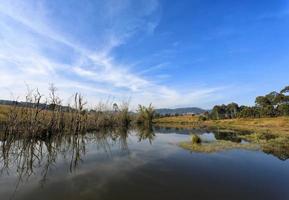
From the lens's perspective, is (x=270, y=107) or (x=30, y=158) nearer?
(x=30, y=158)

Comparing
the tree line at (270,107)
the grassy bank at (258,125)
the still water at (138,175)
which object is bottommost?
the still water at (138,175)

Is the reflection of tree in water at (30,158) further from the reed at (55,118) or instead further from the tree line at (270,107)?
the tree line at (270,107)

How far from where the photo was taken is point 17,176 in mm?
10102

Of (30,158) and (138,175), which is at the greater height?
Result: (30,158)

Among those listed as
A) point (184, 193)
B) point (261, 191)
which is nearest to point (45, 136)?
point (184, 193)

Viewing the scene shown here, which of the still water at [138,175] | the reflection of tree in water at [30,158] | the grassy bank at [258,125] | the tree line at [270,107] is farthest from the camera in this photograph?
the tree line at [270,107]

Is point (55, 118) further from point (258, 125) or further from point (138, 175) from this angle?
point (258, 125)

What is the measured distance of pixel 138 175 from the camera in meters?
10.8

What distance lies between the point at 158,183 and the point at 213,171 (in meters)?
3.30

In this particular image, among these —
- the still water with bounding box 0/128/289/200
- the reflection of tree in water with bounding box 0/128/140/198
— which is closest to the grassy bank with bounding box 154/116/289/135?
the still water with bounding box 0/128/289/200

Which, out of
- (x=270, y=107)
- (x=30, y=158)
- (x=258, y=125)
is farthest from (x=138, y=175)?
(x=270, y=107)

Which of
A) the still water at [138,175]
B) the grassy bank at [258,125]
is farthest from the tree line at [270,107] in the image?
the still water at [138,175]

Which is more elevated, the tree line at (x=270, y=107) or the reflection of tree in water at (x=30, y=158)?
the tree line at (x=270, y=107)

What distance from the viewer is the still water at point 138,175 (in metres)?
8.36
